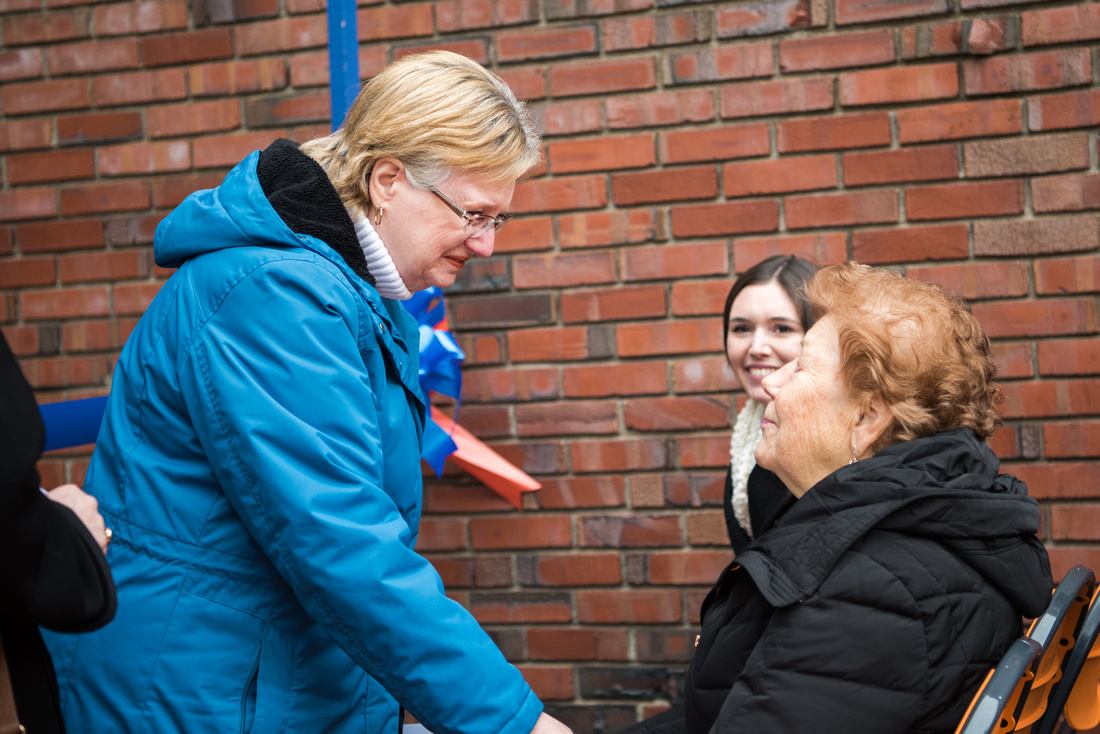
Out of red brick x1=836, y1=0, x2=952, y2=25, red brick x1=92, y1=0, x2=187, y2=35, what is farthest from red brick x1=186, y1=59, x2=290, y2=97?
red brick x1=836, y1=0, x2=952, y2=25

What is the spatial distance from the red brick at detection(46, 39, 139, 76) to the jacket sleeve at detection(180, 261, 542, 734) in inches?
76.6

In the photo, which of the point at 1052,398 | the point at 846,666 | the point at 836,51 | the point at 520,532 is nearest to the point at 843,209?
the point at 836,51

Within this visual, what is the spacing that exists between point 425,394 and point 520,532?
58 centimetres

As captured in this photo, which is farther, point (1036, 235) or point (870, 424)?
point (1036, 235)

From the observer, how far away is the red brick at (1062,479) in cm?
221

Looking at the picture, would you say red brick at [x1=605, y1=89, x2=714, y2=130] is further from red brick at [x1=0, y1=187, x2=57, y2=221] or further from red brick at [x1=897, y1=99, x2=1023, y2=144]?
red brick at [x1=0, y1=187, x2=57, y2=221]

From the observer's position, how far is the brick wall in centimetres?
222

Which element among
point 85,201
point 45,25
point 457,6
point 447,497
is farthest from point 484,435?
point 45,25

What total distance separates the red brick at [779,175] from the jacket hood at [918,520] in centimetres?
124

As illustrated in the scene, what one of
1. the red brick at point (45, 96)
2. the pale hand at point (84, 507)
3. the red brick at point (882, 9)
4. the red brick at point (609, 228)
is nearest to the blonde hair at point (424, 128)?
the pale hand at point (84, 507)

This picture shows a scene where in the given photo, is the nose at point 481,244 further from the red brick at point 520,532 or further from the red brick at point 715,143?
the red brick at point 520,532

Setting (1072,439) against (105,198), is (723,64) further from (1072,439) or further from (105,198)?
(105,198)

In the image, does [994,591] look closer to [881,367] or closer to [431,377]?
[881,367]

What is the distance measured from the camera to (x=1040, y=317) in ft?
7.27
